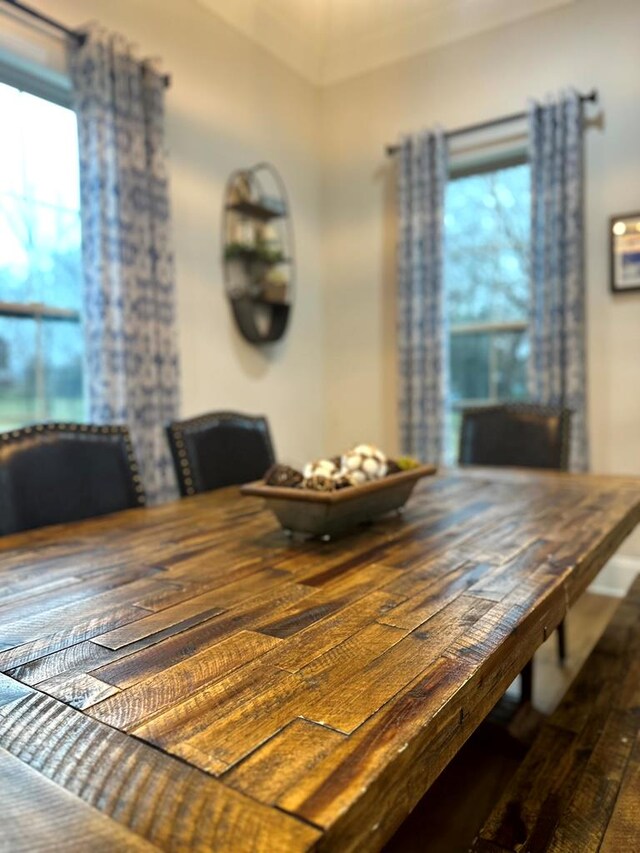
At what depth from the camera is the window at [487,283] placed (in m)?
3.38

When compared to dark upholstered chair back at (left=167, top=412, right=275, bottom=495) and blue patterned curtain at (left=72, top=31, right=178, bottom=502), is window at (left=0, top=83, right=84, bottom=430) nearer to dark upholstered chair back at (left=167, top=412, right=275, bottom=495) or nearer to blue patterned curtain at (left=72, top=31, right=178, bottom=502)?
blue patterned curtain at (left=72, top=31, right=178, bottom=502)

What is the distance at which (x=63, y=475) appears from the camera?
4.88 feet

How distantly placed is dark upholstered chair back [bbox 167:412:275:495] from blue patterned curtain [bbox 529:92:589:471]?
68.6 inches

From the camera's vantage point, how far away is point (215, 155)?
323cm

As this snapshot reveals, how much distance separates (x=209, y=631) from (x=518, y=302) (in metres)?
3.10

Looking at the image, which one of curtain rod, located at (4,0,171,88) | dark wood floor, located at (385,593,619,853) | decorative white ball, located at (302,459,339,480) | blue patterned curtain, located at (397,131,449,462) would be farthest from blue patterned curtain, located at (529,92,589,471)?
curtain rod, located at (4,0,171,88)

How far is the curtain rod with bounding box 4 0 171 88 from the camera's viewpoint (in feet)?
7.38

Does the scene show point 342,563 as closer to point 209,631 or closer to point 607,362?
point 209,631

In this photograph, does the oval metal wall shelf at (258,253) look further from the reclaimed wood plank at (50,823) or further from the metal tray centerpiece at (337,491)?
the reclaimed wood plank at (50,823)

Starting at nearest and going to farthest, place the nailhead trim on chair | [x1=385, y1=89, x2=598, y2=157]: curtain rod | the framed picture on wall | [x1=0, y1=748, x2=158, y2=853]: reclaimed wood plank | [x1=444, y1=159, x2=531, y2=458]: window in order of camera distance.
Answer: [x1=0, y1=748, x2=158, y2=853]: reclaimed wood plank < the nailhead trim on chair < the framed picture on wall < [x1=385, y1=89, x2=598, y2=157]: curtain rod < [x1=444, y1=159, x2=531, y2=458]: window

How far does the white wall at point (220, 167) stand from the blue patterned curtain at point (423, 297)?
699 mm

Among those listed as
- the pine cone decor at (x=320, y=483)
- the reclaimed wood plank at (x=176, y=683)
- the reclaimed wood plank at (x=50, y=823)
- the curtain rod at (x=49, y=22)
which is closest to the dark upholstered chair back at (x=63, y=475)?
the pine cone decor at (x=320, y=483)

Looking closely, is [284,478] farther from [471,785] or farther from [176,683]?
[471,785]

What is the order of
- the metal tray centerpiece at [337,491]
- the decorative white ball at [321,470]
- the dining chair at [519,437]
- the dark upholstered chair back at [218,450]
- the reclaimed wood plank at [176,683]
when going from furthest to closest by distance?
the dining chair at [519,437], the dark upholstered chair back at [218,450], the decorative white ball at [321,470], the metal tray centerpiece at [337,491], the reclaimed wood plank at [176,683]
